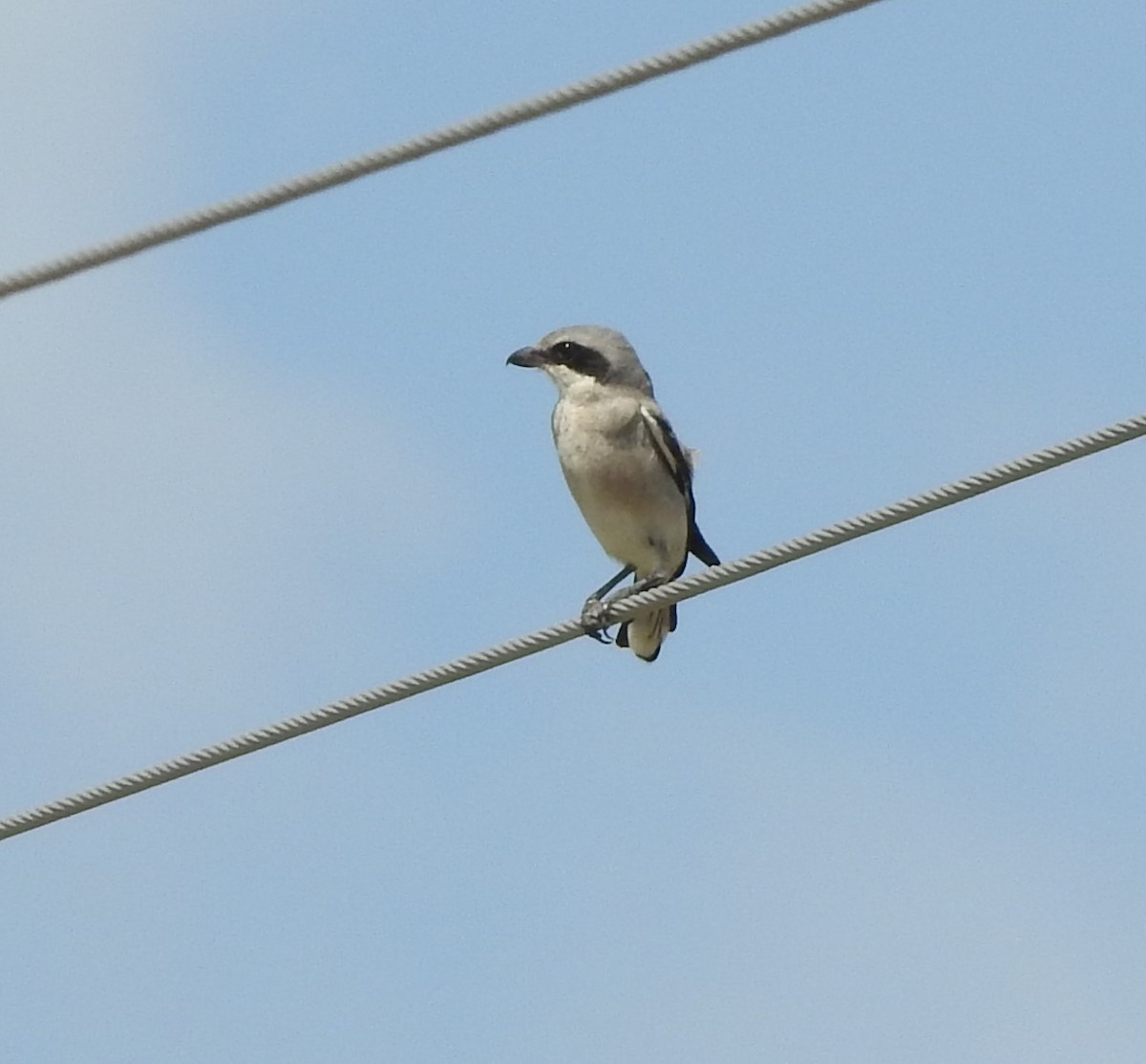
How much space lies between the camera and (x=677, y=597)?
8156 millimetres

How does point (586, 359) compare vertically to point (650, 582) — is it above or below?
above

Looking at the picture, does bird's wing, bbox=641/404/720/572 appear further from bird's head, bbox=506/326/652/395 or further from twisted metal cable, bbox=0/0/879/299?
twisted metal cable, bbox=0/0/879/299

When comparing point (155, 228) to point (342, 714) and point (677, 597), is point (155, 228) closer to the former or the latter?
point (342, 714)

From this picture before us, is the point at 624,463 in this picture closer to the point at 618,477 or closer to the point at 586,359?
the point at 618,477

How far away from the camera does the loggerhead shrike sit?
10.9 meters

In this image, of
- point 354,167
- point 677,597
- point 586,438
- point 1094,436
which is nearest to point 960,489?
point 1094,436

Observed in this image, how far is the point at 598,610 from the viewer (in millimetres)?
10297

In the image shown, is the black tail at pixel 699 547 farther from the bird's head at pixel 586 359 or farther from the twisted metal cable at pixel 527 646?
the twisted metal cable at pixel 527 646

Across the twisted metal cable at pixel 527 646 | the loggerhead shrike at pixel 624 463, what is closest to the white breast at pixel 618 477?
the loggerhead shrike at pixel 624 463

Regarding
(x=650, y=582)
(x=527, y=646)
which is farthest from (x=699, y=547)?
(x=527, y=646)

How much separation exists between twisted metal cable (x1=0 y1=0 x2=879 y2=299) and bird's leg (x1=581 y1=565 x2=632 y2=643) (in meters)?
2.65

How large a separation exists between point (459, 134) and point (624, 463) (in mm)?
3947

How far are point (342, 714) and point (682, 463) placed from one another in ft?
12.9

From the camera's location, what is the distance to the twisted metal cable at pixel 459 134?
6.84 meters
